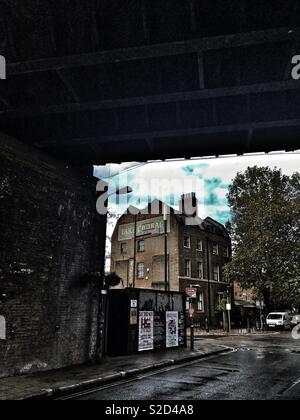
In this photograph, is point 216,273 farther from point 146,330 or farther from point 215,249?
point 146,330

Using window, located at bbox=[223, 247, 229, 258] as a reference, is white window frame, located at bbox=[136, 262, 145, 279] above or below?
below

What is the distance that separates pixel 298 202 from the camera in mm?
33688

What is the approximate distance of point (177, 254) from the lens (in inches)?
1459

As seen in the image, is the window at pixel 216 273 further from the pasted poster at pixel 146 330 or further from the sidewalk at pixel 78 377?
the sidewalk at pixel 78 377

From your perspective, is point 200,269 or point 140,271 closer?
point 200,269

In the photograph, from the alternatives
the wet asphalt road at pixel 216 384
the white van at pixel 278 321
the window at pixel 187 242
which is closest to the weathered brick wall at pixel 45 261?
the wet asphalt road at pixel 216 384

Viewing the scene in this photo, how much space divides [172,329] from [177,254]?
67.2 feet

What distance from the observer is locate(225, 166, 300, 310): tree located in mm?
33250

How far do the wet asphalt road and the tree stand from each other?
2144 centimetres

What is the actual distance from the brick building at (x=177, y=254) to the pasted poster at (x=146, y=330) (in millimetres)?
20376

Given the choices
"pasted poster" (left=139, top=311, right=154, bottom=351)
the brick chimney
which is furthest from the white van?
"pasted poster" (left=139, top=311, right=154, bottom=351)

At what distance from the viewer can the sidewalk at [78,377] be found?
760 centimetres

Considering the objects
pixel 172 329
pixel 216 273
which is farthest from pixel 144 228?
pixel 172 329

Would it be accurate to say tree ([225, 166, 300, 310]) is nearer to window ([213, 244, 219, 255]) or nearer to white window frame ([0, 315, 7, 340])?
window ([213, 244, 219, 255])
